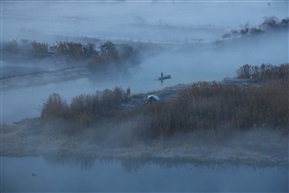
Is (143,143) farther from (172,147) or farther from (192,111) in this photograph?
(192,111)

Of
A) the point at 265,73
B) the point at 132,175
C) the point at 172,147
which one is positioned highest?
the point at 265,73

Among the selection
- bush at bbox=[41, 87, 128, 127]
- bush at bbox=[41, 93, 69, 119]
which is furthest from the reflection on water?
bush at bbox=[41, 93, 69, 119]

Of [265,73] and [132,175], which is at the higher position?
→ [265,73]

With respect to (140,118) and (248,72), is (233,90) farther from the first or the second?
(248,72)

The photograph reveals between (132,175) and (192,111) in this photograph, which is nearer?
(132,175)

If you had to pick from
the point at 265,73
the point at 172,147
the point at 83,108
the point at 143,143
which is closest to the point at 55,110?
the point at 83,108

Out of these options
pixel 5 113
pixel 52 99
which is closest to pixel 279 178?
pixel 52 99

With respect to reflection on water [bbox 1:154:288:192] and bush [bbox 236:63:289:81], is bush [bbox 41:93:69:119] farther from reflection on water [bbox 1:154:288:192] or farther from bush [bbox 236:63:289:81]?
bush [bbox 236:63:289:81]

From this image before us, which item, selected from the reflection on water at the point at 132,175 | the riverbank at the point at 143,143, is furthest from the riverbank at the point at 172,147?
the reflection on water at the point at 132,175
